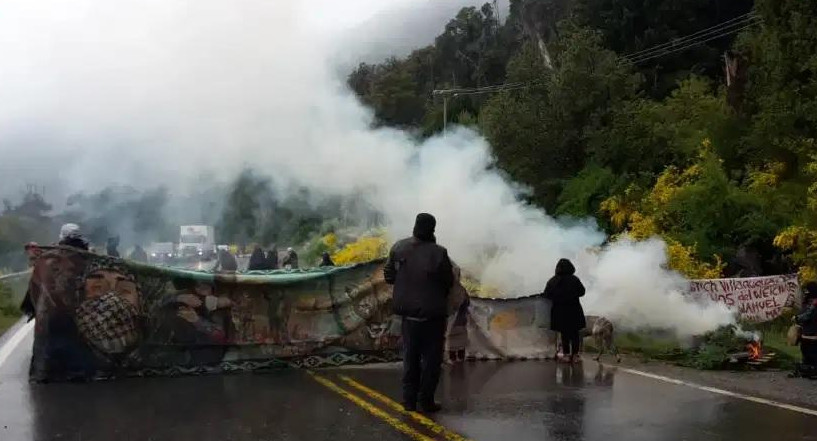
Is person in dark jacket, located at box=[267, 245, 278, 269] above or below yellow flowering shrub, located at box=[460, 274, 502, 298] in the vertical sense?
above

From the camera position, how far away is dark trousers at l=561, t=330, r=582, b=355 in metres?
11.4

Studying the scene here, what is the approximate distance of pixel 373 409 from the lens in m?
8.06

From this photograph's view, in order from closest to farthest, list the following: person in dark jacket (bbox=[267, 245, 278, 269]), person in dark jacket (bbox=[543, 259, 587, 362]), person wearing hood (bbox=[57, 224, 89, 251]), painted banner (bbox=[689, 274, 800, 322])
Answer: person wearing hood (bbox=[57, 224, 89, 251]) → person in dark jacket (bbox=[543, 259, 587, 362]) → painted banner (bbox=[689, 274, 800, 322]) → person in dark jacket (bbox=[267, 245, 278, 269])

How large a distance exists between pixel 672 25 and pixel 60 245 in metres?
39.6

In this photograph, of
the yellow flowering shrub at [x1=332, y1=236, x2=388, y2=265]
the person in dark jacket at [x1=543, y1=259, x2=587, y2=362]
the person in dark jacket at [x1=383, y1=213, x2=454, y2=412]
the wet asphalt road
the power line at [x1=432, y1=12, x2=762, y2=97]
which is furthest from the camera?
the power line at [x1=432, y1=12, x2=762, y2=97]

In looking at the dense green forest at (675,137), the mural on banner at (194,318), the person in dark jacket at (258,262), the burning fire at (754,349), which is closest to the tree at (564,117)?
the dense green forest at (675,137)

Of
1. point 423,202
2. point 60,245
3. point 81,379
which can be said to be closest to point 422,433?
point 81,379

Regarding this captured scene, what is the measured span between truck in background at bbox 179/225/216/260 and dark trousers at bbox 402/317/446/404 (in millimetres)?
25753

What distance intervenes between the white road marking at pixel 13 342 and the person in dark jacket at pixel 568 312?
7369 mm

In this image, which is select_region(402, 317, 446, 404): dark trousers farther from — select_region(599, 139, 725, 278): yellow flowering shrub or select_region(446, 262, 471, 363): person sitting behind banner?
select_region(599, 139, 725, 278): yellow flowering shrub

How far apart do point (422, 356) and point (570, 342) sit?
4.10 meters

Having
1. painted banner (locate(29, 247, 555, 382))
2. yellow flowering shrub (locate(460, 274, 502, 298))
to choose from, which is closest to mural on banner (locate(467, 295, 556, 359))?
painted banner (locate(29, 247, 555, 382))

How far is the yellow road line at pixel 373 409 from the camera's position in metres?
6.94

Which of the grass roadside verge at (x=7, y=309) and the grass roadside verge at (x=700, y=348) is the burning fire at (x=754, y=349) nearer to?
the grass roadside verge at (x=700, y=348)
